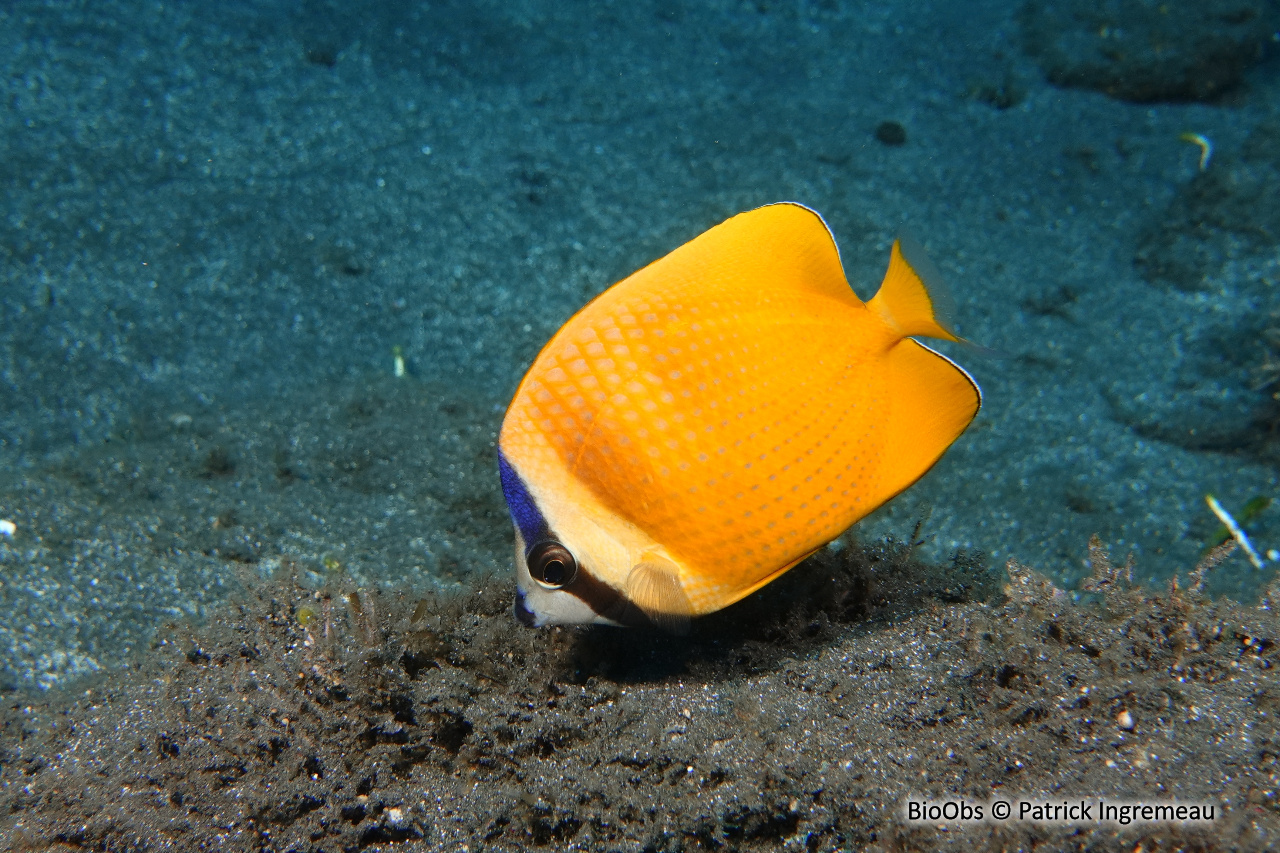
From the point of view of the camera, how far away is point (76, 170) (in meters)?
4.34

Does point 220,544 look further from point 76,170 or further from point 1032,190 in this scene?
point 1032,190

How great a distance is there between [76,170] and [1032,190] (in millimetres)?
6816

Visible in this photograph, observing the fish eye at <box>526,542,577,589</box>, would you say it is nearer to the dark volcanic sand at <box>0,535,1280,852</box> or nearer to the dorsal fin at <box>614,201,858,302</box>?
the dark volcanic sand at <box>0,535,1280,852</box>

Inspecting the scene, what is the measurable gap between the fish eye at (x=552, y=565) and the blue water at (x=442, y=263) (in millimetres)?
657

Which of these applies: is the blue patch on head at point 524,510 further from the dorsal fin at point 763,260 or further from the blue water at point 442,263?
the blue water at point 442,263

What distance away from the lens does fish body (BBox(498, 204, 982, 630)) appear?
1.46 metres

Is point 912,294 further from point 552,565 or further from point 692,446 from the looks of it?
point 552,565

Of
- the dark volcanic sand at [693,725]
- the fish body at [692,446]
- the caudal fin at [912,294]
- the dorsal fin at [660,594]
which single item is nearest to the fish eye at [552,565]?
the fish body at [692,446]

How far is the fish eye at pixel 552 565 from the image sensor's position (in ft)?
4.77

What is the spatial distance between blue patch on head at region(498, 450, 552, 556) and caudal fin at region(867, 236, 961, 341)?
950 millimetres

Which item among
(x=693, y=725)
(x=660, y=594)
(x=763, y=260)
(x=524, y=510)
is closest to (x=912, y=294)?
(x=763, y=260)

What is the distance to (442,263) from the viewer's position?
4301 mm

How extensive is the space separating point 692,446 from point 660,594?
338 mm

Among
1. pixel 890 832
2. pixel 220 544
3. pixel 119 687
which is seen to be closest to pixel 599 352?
Result: pixel 890 832
